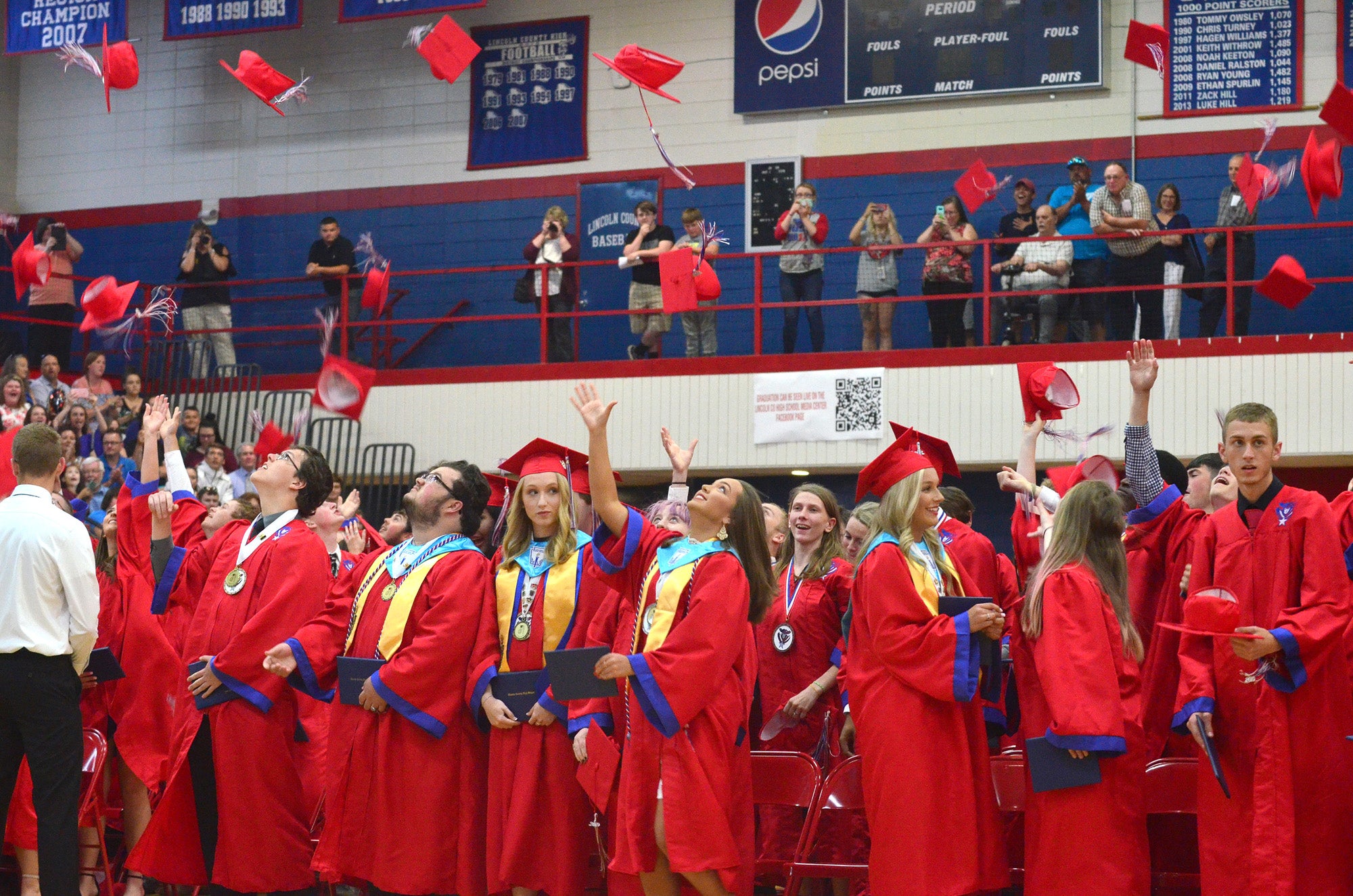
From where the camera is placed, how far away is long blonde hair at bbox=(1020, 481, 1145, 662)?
524 cm

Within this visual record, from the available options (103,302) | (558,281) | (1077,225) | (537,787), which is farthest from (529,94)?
(537,787)

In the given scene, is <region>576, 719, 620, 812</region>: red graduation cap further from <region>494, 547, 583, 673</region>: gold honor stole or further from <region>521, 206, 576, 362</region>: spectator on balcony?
<region>521, 206, 576, 362</region>: spectator on balcony

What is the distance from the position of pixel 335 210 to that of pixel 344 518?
1005 centimetres

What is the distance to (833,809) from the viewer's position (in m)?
5.82

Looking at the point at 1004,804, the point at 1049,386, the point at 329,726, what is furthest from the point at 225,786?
the point at 1049,386

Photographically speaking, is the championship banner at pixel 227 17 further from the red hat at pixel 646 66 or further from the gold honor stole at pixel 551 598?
the gold honor stole at pixel 551 598

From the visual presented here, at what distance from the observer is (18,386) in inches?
504

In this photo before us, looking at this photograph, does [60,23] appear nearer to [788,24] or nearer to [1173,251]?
[788,24]

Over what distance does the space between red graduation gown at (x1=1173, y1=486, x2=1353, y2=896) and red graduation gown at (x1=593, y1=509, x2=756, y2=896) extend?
1576mm

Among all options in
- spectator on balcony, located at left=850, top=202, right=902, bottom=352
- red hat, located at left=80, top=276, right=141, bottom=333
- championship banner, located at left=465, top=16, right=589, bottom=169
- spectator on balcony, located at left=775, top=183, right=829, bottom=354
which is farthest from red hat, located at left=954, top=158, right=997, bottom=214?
red hat, located at left=80, top=276, right=141, bottom=333

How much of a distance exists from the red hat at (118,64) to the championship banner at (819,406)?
7526mm

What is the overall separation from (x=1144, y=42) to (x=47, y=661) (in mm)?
10738

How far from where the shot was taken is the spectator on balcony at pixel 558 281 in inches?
569

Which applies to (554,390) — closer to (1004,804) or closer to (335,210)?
(335,210)
